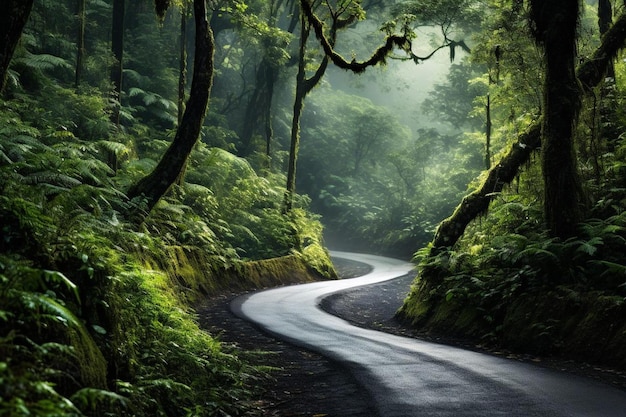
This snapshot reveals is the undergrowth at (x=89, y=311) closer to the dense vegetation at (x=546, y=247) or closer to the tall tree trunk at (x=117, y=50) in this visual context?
the tall tree trunk at (x=117, y=50)

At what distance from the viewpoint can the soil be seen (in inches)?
267

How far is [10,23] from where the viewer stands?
6988mm

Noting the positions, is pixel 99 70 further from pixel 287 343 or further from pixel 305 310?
pixel 287 343

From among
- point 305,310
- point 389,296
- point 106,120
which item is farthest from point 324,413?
point 106,120

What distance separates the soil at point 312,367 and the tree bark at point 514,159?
9.55 ft

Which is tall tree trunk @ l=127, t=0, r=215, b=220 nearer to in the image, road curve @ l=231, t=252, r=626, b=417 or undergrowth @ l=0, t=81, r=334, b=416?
undergrowth @ l=0, t=81, r=334, b=416

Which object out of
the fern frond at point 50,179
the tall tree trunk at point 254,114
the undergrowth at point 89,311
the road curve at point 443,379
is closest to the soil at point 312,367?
the road curve at point 443,379

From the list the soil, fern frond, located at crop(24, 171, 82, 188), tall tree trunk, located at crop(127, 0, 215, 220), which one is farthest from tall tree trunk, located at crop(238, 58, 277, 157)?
fern frond, located at crop(24, 171, 82, 188)

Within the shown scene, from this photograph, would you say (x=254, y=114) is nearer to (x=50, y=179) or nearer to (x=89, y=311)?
(x=50, y=179)

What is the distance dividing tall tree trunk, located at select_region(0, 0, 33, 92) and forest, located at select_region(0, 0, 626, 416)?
2 centimetres

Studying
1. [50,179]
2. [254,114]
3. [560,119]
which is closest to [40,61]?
[50,179]

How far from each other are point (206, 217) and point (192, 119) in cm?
842

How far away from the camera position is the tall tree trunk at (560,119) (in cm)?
1141

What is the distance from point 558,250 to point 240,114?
36.2 metres
